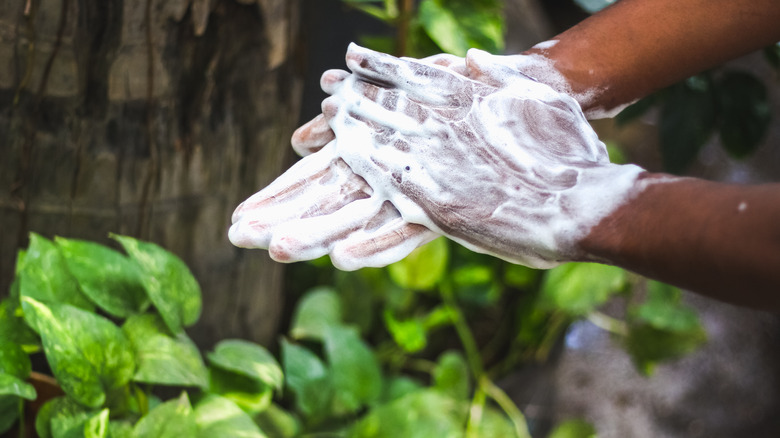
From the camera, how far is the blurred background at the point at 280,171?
2.62 feet

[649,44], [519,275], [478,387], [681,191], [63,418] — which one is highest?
[649,44]

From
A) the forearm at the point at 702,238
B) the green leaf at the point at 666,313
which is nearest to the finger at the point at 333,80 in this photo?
the forearm at the point at 702,238

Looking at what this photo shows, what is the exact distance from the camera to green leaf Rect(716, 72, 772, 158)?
121 centimetres

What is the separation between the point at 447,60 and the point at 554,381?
1.12 meters

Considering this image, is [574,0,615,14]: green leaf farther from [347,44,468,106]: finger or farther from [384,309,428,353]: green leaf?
[384,309,428,353]: green leaf

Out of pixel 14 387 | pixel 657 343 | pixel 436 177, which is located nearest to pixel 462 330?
pixel 657 343

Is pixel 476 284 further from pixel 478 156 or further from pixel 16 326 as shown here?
pixel 16 326

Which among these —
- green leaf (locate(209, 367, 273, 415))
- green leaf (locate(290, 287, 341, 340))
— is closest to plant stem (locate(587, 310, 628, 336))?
green leaf (locate(290, 287, 341, 340))

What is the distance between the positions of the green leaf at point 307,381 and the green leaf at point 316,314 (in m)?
0.10

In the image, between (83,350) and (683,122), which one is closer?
(83,350)

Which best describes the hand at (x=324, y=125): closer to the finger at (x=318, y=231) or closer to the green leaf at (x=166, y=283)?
the finger at (x=318, y=231)

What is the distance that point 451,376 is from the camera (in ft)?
4.21

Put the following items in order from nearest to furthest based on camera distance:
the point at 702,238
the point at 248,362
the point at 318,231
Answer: the point at 702,238 < the point at 318,231 < the point at 248,362

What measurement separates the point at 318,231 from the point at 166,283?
283 mm
